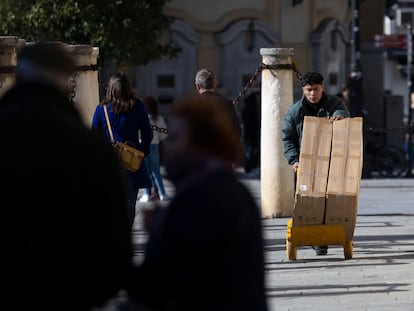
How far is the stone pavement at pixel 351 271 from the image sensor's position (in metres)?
9.46

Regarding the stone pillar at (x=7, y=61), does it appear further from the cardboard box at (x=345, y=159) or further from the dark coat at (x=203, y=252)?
the dark coat at (x=203, y=252)

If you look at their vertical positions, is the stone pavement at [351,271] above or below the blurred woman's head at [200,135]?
below

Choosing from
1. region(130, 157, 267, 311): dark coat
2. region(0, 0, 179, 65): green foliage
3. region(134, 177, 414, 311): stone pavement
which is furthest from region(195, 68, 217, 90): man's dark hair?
region(0, 0, 179, 65): green foliage

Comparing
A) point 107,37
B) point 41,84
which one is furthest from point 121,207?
point 107,37

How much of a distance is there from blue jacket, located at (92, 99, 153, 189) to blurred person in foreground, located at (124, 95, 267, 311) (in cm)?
657

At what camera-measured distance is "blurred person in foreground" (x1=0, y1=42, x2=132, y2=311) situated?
447 cm

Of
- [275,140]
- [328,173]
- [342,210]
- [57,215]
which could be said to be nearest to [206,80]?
[328,173]

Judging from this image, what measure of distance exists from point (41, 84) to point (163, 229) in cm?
71

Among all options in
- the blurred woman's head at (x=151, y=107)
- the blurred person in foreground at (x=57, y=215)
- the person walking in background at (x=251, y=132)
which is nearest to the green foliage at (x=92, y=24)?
the person walking in background at (x=251, y=132)

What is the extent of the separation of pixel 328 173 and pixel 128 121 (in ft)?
5.45

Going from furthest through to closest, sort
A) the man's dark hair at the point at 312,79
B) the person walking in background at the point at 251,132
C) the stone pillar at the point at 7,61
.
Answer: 1. the person walking in background at the point at 251,132
2. the stone pillar at the point at 7,61
3. the man's dark hair at the point at 312,79

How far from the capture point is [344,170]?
36.6ft

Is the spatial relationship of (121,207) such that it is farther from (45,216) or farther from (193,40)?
(193,40)

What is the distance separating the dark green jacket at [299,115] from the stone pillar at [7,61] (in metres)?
2.65
